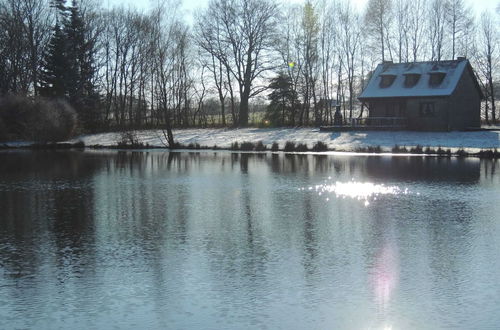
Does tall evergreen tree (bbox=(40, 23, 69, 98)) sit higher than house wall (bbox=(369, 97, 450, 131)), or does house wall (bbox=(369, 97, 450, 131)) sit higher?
tall evergreen tree (bbox=(40, 23, 69, 98))

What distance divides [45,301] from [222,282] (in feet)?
8.67

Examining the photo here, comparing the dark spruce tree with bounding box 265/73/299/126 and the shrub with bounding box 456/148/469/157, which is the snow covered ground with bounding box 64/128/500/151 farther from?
the dark spruce tree with bounding box 265/73/299/126

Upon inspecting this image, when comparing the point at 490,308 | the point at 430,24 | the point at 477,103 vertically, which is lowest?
the point at 490,308

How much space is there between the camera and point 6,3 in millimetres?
63719

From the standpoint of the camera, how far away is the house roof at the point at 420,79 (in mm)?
53781

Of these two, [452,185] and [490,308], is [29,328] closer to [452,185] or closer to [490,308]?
[490,308]

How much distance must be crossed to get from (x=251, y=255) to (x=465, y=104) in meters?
49.1

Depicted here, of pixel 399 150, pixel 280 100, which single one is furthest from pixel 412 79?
pixel 399 150

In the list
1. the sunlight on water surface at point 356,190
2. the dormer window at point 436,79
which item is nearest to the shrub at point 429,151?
the sunlight on water surface at point 356,190

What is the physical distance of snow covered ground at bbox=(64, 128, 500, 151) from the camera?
44.1 metres

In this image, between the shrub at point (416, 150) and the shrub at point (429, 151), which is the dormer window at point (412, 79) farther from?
the shrub at point (429, 151)

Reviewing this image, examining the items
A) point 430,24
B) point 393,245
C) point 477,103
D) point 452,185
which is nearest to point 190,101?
point 430,24

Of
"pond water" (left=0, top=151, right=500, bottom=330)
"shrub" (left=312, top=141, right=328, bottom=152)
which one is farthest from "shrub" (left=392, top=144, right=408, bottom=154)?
"pond water" (left=0, top=151, right=500, bottom=330)

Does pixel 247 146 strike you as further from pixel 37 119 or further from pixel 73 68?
pixel 73 68
